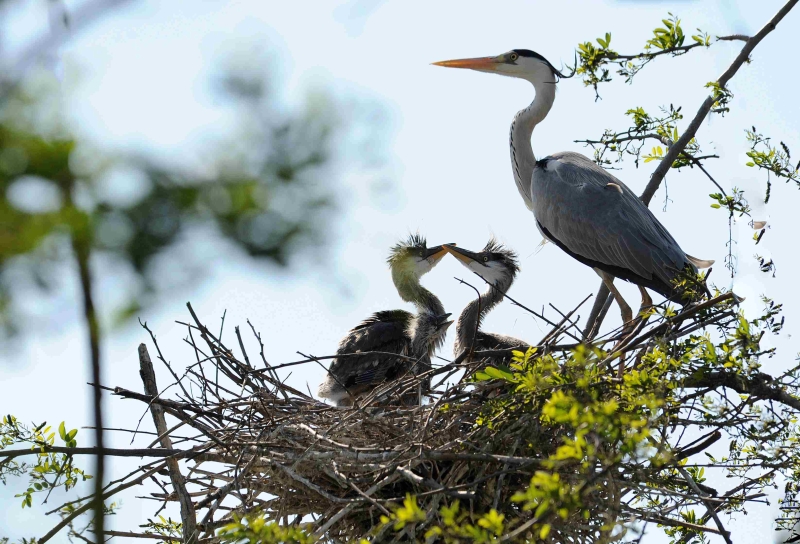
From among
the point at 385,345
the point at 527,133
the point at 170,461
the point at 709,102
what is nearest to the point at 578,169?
the point at 527,133

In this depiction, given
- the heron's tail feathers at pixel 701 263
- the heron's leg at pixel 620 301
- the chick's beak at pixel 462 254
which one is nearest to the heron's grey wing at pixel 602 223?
the heron's leg at pixel 620 301

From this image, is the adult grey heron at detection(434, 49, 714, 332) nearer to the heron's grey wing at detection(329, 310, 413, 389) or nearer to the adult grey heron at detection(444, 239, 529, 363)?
the adult grey heron at detection(444, 239, 529, 363)

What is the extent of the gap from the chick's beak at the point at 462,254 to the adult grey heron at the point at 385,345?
0.38 meters

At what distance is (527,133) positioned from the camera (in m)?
7.46

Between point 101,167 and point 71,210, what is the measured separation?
0.11 meters

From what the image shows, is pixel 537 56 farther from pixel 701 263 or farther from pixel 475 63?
pixel 701 263

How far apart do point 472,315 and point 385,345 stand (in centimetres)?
62

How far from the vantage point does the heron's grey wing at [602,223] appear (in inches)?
238

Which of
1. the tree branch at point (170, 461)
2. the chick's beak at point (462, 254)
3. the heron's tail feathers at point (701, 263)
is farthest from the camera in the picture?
the chick's beak at point (462, 254)

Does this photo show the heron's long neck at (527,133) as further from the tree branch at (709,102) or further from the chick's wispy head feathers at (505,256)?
the tree branch at (709,102)

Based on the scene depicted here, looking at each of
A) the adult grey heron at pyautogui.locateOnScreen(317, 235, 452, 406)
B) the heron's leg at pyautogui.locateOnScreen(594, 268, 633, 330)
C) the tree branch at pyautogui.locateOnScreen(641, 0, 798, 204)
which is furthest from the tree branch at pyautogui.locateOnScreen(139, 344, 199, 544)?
the tree branch at pyautogui.locateOnScreen(641, 0, 798, 204)

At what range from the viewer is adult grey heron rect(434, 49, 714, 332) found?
605cm

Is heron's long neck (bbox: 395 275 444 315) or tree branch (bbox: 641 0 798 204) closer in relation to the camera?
tree branch (bbox: 641 0 798 204)

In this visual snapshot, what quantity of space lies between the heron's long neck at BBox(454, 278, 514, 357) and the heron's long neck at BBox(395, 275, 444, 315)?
428mm
